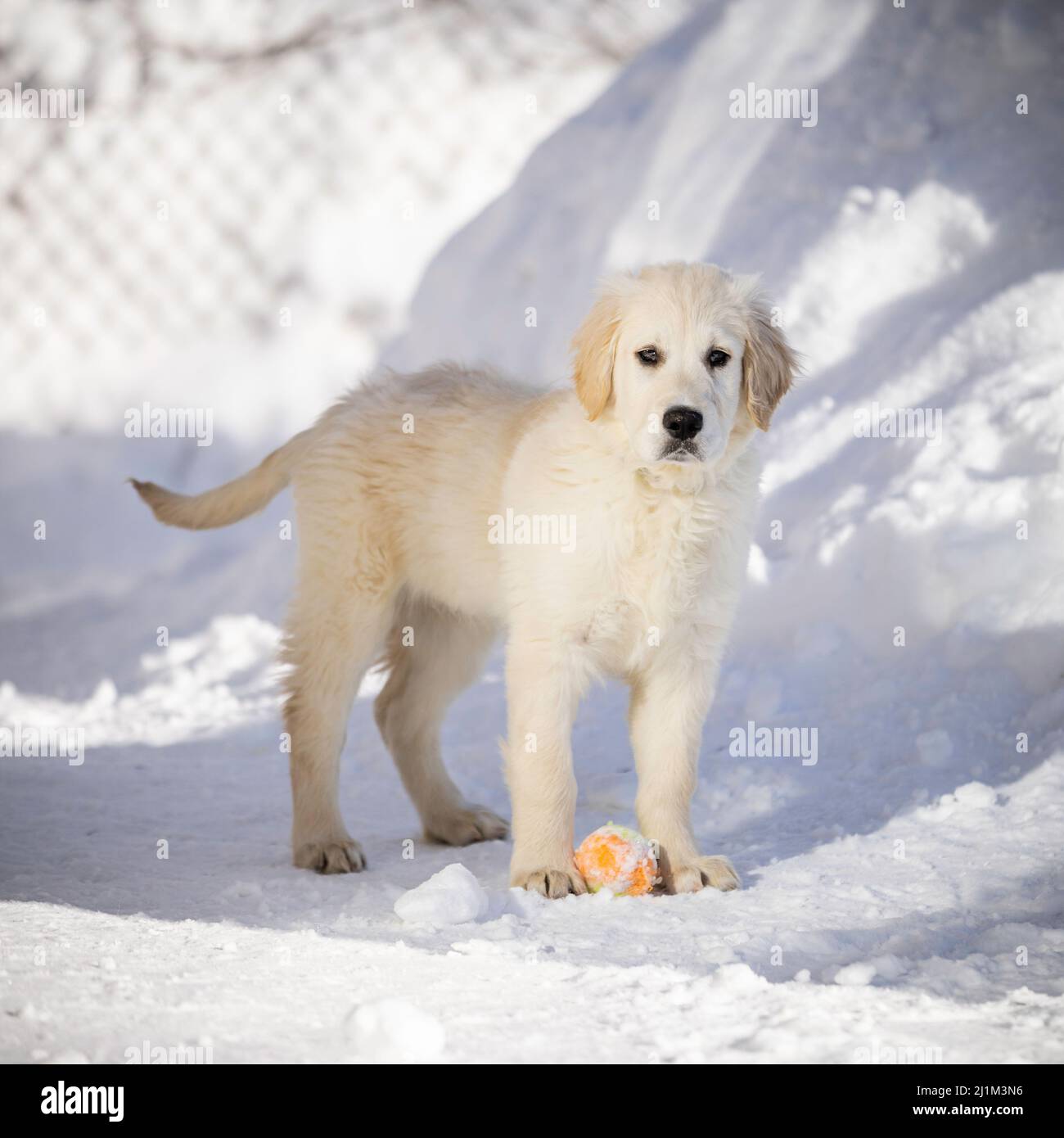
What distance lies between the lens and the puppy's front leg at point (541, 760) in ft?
11.5

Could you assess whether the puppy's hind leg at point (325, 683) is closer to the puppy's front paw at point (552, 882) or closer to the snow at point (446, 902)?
the puppy's front paw at point (552, 882)

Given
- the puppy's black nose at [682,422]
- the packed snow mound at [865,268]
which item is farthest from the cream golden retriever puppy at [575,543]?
the packed snow mound at [865,268]

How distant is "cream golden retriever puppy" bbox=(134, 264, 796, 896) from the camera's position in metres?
3.49

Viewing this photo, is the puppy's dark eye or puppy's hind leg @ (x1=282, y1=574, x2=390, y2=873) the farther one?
puppy's hind leg @ (x1=282, y1=574, x2=390, y2=873)

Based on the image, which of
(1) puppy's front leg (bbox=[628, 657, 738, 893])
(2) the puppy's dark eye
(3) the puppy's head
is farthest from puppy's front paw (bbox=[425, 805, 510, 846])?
(2) the puppy's dark eye

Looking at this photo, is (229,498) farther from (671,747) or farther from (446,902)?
(446,902)

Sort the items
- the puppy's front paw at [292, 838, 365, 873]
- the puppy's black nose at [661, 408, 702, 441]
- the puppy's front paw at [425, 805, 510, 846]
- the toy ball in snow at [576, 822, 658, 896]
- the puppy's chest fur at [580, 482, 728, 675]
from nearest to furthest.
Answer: the puppy's black nose at [661, 408, 702, 441]
the toy ball in snow at [576, 822, 658, 896]
the puppy's chest fur at [580, 482, 728, 675]
the puppy's front paw at [292, 838, 365, 873]
the puppy's front paw at [425, 805, 510, 846]

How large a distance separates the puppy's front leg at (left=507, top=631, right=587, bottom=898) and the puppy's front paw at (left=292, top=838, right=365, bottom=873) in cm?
68

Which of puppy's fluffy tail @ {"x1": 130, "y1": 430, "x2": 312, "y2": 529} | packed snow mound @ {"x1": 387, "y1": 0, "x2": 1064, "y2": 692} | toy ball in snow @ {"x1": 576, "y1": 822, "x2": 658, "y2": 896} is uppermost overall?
packed snow mound @ {"x1": 387, "y1": 0, "x2": 1064, "y2": 692}

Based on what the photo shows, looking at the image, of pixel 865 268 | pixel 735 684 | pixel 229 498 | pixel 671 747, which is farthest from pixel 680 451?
pixel 865 268

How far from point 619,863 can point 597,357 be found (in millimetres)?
1328

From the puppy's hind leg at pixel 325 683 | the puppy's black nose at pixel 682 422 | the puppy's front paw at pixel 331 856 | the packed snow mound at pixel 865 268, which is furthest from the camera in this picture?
the packed snow mound at pixel 865 268

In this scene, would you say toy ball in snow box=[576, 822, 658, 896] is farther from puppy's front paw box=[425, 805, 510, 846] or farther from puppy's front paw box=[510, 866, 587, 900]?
puppy's front paw box=[425, 805, 510, 846]

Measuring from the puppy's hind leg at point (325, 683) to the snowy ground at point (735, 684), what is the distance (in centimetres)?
28
